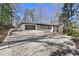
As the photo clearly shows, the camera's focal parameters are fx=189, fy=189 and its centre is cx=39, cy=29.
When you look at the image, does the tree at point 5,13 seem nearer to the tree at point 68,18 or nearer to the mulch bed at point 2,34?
the mulch bed at point 2,34

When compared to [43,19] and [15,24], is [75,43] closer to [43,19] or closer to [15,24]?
[43,19]

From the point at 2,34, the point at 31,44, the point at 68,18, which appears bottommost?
the point at 31,44

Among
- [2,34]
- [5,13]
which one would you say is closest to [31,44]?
[2,34]

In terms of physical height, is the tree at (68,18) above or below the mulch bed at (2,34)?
above

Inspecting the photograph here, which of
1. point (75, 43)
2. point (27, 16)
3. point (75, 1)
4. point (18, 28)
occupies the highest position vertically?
point (75, 1)

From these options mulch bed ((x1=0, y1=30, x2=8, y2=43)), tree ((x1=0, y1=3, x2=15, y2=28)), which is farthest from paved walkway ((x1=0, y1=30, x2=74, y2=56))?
tree ((x1=0, y1=3, x2=15, y2=28))

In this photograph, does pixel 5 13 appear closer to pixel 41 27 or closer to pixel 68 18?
pixel 41 27

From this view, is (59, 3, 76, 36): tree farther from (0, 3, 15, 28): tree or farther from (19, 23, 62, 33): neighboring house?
(0, 3, 15, 28): tree

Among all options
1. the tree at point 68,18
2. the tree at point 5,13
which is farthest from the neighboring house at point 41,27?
the tree at point 5,13

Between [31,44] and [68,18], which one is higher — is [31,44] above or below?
below

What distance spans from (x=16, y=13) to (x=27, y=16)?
0.14 m

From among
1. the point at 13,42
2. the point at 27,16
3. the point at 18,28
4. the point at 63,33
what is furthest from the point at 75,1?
the point at 13,42

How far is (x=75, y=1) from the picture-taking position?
7.25 ft

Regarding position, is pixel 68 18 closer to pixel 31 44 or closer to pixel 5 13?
pixel 31 44
